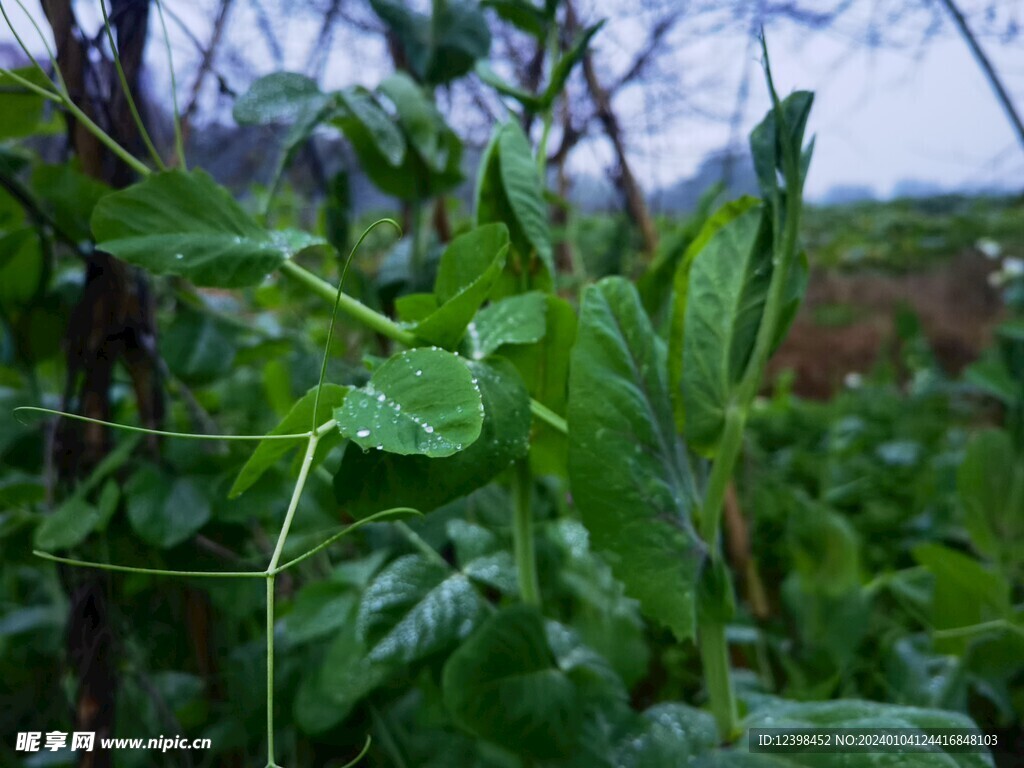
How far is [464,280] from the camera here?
1.10ft

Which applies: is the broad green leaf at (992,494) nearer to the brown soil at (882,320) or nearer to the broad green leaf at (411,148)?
the broad green leaf at (411,148)

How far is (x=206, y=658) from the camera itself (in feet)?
1.92

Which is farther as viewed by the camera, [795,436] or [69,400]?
[795,436]

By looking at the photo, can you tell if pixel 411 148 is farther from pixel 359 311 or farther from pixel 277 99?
pixel 359 311

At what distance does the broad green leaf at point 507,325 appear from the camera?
0.32 m

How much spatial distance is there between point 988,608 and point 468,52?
61 cm

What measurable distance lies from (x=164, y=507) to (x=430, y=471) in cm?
29

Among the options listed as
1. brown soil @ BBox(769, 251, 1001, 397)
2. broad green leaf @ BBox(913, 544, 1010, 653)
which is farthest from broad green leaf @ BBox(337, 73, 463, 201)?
brown soil @ BBox(769, 251, 1001, 397)

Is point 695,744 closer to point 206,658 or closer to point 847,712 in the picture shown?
point 847,712

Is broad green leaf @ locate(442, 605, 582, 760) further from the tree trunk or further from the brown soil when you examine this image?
the brown soil

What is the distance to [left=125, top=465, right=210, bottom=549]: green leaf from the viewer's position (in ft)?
1.50

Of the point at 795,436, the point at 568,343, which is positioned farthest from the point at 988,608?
the point at 795,436

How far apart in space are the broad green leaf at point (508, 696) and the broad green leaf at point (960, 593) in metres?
0.38

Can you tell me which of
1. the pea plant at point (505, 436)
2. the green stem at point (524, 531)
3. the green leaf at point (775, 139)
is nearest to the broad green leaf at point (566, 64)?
the pea plant at point (505, 436)
